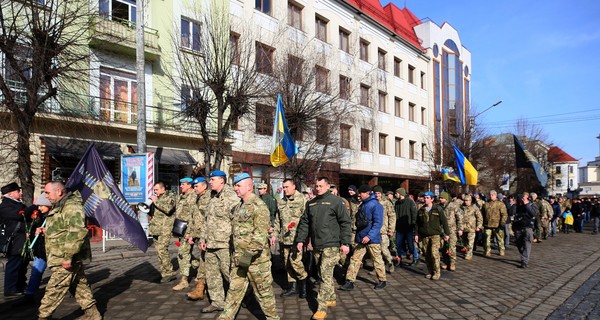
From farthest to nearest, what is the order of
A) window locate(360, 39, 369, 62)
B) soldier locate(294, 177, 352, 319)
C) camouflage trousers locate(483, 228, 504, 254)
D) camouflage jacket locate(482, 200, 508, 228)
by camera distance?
1. window locate(360, 39, 369, 62)
2. camouflage trousers locate(483, 228, 504, 254)
3. camouflage jacket locate(482, 200, 508, 228)
4. soldier locate(294, 177, 352, 319)

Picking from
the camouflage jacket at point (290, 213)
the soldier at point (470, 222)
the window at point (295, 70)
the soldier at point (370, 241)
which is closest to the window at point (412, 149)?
the window at point (295, 70)

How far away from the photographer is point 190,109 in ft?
49.0

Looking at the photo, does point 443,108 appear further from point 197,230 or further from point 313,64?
point 197,230

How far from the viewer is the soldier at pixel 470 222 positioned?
33.9 ft

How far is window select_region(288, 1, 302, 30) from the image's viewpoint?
22422 millimetres

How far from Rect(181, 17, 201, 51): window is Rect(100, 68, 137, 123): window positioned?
2.62 m

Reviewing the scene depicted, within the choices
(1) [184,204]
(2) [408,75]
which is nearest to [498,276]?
(1) [184,204]

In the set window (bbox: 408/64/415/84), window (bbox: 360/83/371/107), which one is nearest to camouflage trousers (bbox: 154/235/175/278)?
window (bbox: 360/83/371/107)

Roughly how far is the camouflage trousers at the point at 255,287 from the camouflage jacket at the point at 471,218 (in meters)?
7.30

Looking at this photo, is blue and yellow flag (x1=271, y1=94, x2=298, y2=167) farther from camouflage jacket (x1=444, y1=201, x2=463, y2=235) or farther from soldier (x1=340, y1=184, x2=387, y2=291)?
camouflage jacket (x1=444, y1=201, x2=463, y2=235)

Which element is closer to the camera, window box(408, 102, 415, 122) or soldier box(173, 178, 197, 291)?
soldier box(173, 178, 197, 291)

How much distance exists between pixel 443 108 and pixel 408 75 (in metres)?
6.02

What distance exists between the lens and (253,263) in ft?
15.6

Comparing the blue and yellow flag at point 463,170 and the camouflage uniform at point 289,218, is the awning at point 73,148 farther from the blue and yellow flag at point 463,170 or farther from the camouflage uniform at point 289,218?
the blue and yellow flag at point 463,170
